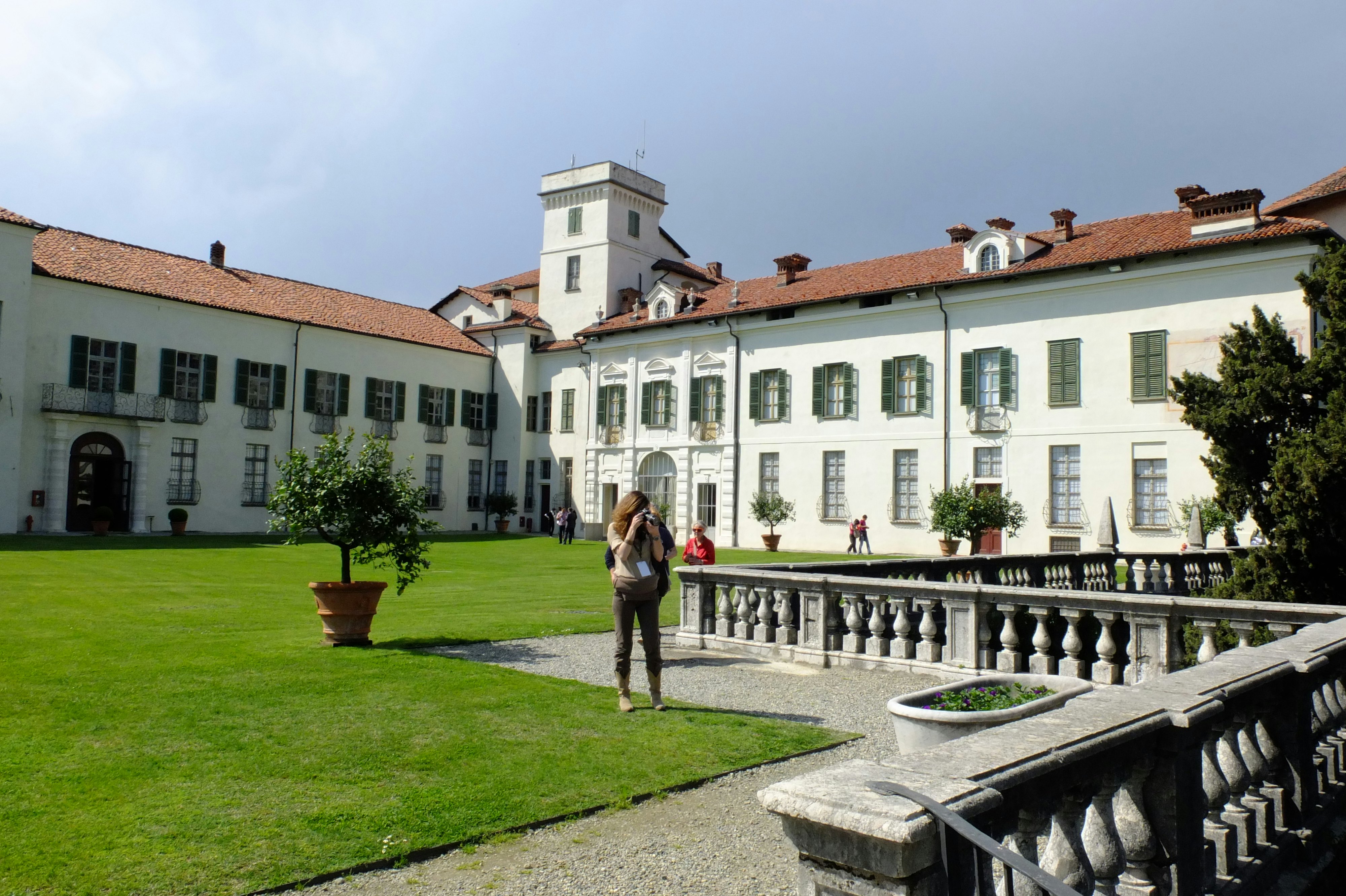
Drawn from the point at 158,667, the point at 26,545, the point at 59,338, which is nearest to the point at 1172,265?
the point at 158,667

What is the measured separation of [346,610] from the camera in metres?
10.3

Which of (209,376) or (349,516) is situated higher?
(209,376)

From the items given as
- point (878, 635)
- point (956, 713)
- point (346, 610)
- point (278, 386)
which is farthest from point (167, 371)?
point (956, 713)

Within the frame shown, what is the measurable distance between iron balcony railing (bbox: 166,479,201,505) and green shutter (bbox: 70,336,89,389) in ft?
14.5

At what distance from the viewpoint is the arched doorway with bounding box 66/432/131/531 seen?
33.1 m

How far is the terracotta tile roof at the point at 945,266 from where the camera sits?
26688mm

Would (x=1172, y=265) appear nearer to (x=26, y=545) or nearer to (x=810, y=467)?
(x=810, y=467)

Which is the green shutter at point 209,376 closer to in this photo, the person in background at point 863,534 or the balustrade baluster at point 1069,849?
the person in background at point 863,534

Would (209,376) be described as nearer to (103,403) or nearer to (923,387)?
(103,403)

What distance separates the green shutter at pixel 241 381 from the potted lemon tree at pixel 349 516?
28575 mm

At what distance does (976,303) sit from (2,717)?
28.4 m

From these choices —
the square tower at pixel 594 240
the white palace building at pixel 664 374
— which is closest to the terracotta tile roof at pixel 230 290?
the white palace building at pixel 664 374

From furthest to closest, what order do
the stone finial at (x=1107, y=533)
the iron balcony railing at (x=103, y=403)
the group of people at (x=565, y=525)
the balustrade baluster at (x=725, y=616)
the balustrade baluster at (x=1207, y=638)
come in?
the group of people at (x=565, y=525) < the iron balcony railing at (x=103, y=403) < the stone finial at (x=1107, y=533) < the balustrade baluster at (x=725, y=616) < the balustrade baluster at (x=1207, y=638)

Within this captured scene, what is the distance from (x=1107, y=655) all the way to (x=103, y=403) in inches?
1340
